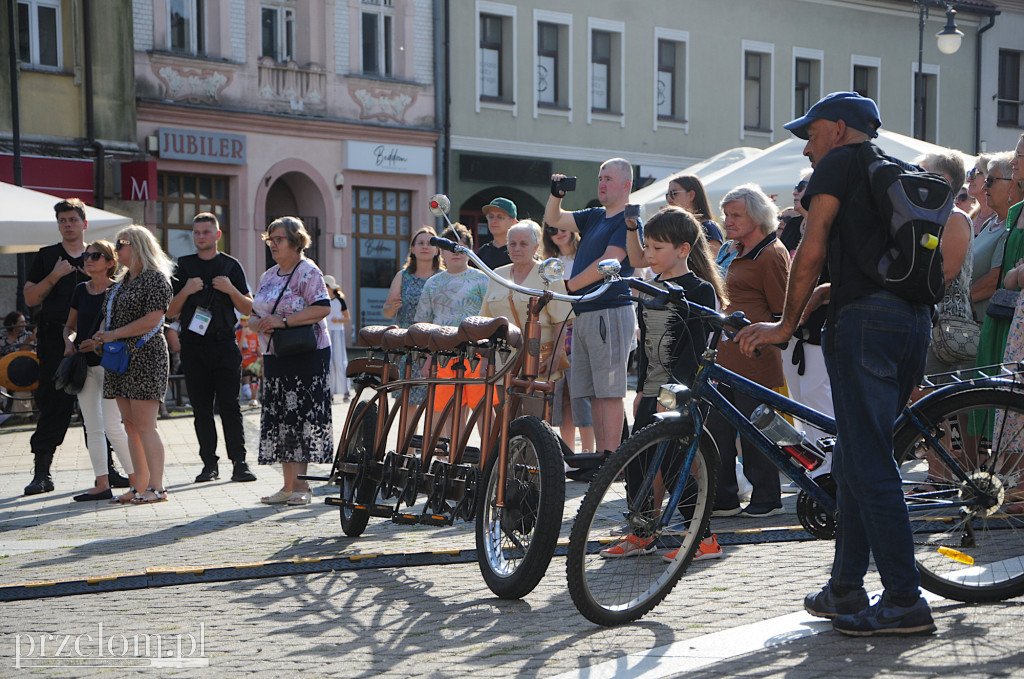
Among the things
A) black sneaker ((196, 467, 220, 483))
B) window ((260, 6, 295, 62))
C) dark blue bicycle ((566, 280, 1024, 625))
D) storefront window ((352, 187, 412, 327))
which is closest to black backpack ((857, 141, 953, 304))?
dark blue bicycle ((566, 280, 1024, 625))

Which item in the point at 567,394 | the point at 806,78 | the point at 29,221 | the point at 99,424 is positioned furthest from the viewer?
the point at 806,78

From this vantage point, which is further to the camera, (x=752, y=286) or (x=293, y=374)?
(x=293, y=374)

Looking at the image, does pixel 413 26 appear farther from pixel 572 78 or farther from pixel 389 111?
pixel 572 78

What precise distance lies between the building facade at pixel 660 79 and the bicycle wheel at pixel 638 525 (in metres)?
22.9

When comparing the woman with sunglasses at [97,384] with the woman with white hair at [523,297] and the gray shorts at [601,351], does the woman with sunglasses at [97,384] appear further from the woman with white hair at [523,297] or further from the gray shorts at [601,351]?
the gray shorts at [601,351]

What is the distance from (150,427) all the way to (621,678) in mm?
5673

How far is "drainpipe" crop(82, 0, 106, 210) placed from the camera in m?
22.5

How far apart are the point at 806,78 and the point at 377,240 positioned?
1253cm

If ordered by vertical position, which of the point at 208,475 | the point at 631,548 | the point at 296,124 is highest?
the point at 296,124

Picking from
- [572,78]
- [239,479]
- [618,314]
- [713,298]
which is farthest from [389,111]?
[713,298]

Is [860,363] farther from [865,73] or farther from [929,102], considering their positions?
[929,102]

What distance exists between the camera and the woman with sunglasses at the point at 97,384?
31.2 feet

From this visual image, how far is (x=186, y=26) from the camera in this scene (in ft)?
80.1

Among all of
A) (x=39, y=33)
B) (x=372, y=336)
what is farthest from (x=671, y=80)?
(x=372, y=336)
